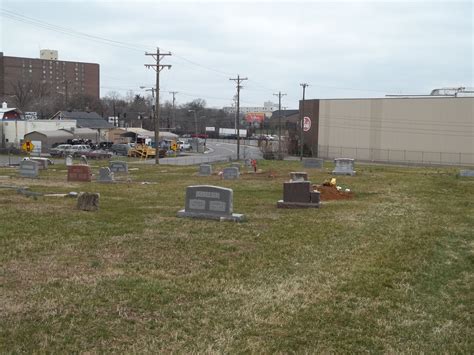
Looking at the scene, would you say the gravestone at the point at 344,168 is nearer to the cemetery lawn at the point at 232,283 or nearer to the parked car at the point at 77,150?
the cemetery lawn at the point at 232,283

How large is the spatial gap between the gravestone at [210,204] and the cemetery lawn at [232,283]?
0.36 metres

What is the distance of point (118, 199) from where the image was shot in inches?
708

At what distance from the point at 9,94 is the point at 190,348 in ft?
488

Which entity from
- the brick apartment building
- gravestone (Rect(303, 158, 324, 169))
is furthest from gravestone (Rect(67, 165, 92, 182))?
the brick apartment building

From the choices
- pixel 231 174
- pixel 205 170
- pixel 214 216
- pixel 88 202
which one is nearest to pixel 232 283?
pixel 214 216

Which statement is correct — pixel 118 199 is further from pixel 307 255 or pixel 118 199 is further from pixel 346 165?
pixel 346 165

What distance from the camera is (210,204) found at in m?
12.9

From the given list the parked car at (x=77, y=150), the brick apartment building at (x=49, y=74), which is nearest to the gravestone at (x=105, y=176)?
the parked car at (x=77, y=150)

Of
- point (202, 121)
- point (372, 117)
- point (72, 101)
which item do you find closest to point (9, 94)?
point (72, 101)

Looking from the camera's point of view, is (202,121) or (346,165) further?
(202,121)

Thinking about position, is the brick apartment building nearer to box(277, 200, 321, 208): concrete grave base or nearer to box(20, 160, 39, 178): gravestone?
box(20, 160, 39, 178): gravestone

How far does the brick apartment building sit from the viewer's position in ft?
471

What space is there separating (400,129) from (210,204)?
205ft

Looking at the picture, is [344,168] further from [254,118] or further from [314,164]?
[254,118]
